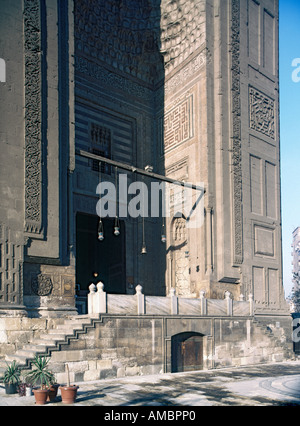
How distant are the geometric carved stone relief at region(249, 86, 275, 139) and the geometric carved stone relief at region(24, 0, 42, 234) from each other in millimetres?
12858

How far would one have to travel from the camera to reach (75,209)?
2322 cm

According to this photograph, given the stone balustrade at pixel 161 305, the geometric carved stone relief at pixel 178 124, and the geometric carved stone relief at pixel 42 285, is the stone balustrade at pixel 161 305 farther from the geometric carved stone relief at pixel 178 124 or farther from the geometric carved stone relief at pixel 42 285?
the geometric carved stone relief at pixel 178 124

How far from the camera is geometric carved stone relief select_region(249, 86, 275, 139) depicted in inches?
1063

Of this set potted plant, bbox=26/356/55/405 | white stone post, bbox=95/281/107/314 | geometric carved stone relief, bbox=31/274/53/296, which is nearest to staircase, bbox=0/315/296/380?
white stone post, bbox=95/281/107/314

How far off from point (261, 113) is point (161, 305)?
46.0 feet

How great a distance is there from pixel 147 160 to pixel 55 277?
1141 cm

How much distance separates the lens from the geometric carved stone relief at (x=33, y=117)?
17.7 meters

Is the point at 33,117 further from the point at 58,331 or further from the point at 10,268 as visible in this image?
the point at 58,331

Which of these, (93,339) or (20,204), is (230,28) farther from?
(93,339)

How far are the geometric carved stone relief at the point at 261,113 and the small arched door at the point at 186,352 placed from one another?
41.5 feet

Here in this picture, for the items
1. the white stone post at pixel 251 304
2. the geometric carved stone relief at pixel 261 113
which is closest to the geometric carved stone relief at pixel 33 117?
the white stone post at pixel 251 304

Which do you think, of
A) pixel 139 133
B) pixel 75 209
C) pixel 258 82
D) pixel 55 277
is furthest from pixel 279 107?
pixel 55 277
